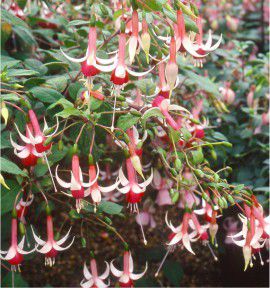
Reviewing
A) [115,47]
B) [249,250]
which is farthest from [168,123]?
[115,47]

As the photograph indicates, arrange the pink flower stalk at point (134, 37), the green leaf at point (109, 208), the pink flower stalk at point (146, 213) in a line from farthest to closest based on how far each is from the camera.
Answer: the pink flower stalk at point (146, 213), the green leaf at point (109, 208), the pink flower stalk at point (134, 37)

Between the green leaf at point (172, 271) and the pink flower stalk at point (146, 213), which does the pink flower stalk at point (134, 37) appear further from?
the green leaf at point (172, 271)

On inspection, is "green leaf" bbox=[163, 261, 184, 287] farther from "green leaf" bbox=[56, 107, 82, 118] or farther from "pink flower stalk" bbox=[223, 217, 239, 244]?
"green leaf" bbox=[56, 107, 82, 118]

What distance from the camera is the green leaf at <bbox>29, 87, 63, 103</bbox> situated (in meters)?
0.95

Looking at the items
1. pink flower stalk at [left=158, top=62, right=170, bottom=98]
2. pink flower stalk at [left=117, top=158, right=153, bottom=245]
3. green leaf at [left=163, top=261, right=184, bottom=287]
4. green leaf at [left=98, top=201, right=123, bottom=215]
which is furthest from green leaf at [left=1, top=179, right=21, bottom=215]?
green leaf at [left=163, top=261, right=184, bottom=287]

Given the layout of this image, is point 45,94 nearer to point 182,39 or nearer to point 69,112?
point 69,112

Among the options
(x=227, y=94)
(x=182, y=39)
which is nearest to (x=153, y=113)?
(x=182, y=39)

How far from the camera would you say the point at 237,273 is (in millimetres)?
1778

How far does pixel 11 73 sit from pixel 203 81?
1.70 ft

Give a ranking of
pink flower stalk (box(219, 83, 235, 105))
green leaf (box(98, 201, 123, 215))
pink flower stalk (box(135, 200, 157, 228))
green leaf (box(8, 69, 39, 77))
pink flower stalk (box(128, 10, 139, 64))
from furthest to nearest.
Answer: pink flower stalk (box(219, 83, 235, 105)) < pink flower stalk (box(135, 200, 157, 228)) < green leaf (box(98, 201, 123, 215)) < green leaf (box(8, 69, 39, 77)) < pink flower stalk (box(128, 10, 139, 64))

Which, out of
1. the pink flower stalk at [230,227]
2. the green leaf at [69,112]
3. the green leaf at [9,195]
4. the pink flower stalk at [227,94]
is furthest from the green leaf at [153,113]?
the pink flower stalk at [230,227]

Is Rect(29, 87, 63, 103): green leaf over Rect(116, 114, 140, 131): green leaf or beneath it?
over

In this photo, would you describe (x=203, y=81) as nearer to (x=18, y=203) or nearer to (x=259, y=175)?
(x=259, y=175)

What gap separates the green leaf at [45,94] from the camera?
37.5 inches
